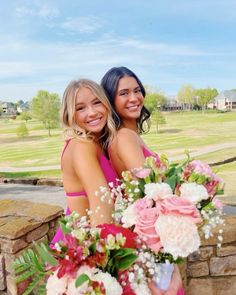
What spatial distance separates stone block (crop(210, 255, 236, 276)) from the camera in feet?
11.9

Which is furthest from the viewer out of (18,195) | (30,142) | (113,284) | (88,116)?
(30,142)

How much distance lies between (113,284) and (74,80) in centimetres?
115

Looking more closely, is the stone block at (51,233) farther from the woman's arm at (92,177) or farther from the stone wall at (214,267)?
the woman's arm at (92,177)

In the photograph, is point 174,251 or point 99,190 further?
point 99,190

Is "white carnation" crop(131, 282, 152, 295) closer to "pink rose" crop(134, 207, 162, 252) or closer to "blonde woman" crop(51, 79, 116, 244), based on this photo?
"pink rose" crop(134, 207, 162, 252)

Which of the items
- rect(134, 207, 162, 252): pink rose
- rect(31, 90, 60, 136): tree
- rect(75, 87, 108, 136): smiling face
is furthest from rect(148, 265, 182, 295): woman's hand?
rect(31, 90, 60, 136): tree

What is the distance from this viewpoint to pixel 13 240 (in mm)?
3023

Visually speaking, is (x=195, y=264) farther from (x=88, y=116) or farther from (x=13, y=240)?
(x=88, y=116)

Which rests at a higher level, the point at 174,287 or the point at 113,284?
the point at 113,284

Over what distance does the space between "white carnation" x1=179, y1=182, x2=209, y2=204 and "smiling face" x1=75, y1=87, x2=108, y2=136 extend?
0.74 meters

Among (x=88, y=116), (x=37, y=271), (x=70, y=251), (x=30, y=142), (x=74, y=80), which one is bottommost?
(x=30, y=142)

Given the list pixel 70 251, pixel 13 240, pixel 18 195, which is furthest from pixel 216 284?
pixel 18 195

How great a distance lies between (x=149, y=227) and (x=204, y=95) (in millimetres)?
91231

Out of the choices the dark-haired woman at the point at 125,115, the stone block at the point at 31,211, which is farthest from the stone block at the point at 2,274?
the dark-haired woman at the point at 125,115
